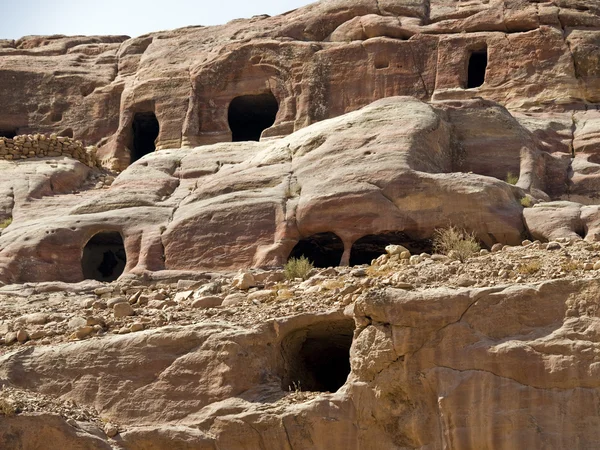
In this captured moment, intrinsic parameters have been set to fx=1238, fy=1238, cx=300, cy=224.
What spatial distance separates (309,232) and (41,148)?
36.4 ft

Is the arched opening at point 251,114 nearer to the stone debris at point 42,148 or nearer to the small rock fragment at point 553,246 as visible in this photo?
the stone debris at point 42,148

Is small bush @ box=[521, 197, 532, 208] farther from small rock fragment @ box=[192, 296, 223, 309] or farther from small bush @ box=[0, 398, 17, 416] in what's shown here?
small bush @ box=[0, 398, 17, 416]

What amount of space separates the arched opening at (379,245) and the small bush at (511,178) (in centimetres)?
284

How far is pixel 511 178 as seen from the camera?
2403 centimetres

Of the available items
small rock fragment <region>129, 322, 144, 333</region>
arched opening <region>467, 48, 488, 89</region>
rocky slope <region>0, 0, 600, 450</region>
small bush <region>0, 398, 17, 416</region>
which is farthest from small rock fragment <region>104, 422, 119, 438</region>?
arched opening <region>467, 48, 488, 89</region>

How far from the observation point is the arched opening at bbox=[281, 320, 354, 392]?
56.5 feet

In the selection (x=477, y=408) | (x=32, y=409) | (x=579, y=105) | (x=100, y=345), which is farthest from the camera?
(x=579, y=105)

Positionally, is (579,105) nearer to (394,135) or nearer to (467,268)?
(394,135)

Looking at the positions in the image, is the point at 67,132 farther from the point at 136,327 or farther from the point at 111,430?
the point at 111,430

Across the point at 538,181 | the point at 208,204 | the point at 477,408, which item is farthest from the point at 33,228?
the point at 477,408

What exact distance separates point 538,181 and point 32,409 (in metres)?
11.9

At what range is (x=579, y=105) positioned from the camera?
28.7 metres

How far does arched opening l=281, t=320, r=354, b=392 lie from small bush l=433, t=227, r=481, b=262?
2.19m

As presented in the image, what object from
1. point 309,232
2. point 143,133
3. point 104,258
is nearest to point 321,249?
point 309,232
